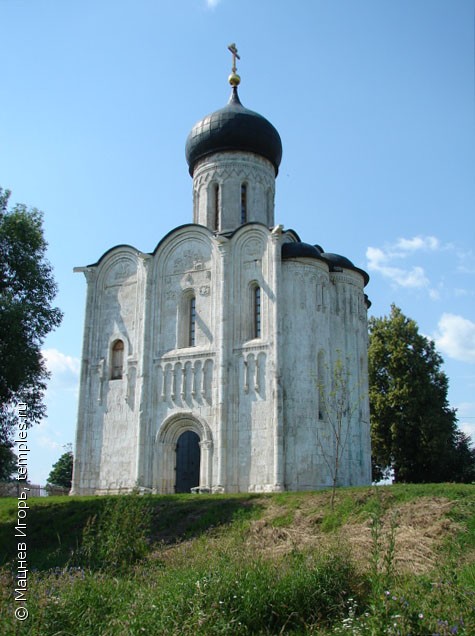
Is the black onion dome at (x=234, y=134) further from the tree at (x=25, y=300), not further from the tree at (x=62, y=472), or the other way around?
the tree at (x=62, y=472)

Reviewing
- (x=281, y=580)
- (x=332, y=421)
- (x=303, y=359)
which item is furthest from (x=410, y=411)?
→ (x=281, y=580)

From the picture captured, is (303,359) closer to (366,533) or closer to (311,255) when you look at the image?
(311,255)

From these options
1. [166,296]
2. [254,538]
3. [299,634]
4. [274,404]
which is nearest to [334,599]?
[299,634]

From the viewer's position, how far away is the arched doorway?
20703mm

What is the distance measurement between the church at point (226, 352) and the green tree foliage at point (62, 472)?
67.2 feet

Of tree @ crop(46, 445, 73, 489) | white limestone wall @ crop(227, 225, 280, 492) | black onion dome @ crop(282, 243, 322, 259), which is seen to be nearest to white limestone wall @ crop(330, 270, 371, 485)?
black onion dome @ crop(282, 243, 322, 259)

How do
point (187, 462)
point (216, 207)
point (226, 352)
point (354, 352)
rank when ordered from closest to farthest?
point (226, 352) < point (187, 462) < point (354, 352) < point (216, 207)

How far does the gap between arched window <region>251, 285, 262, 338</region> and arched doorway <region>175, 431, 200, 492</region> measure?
3.74m

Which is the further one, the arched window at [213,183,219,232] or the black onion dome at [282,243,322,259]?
the arched window at [213,183,219,232]

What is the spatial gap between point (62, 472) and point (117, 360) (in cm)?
2136

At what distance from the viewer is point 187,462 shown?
20.8m

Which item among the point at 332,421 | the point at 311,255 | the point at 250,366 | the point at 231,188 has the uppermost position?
the point at 231,188

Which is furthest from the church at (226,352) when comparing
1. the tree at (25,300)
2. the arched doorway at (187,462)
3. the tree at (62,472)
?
the tree at (62,472)

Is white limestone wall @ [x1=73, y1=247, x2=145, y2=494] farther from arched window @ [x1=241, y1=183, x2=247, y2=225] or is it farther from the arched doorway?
arched window @ [x1=241, y1=183, x2=247, y2=225]
